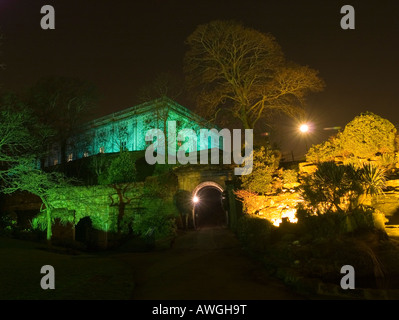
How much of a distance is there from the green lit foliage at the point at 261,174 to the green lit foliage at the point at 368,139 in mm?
3833

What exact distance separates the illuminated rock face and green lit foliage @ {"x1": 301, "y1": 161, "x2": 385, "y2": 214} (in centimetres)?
2210

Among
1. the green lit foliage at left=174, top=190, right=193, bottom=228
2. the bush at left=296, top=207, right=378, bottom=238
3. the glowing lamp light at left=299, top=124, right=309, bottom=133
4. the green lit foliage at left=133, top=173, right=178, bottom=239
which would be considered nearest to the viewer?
the bush at left=296, top=207, right=378, bottom=238

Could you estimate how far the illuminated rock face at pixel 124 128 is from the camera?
35.1 meters

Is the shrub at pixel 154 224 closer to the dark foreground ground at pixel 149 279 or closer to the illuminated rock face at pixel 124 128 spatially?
the dark foreground ground at pixel 149 279

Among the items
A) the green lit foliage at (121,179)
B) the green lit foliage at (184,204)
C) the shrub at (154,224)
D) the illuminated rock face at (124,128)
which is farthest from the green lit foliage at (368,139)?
the illuminated rock face at (124,128)

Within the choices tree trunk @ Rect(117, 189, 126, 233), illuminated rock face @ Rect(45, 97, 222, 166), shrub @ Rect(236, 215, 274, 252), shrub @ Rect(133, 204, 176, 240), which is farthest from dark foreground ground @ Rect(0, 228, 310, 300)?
illuminated rock face @ Rect(45, 97, 222, 166)

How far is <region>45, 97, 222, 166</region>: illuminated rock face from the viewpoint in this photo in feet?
115

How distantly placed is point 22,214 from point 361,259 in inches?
1007

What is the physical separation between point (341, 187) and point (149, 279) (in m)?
7.81

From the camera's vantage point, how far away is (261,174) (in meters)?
16.6

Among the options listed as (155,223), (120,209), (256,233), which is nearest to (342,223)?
(256,233)

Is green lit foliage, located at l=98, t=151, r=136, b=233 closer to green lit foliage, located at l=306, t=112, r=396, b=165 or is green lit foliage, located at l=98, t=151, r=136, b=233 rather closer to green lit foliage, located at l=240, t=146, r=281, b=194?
green lit foliage, located at l=240, t=146, r=281, b=194

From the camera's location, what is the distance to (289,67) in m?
19.7
